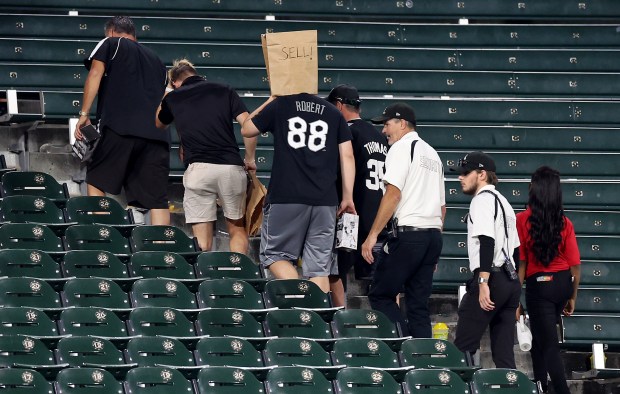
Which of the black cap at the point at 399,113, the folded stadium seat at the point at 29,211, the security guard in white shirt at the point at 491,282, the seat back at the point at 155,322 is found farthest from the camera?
the folded stadium seat at the point at 29,211

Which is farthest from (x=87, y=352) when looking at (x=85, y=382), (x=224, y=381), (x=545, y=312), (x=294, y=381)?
(x=545, y=312)

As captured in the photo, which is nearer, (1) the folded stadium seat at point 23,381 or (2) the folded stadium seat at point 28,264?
(1) the folded stadium seat at point 23,381

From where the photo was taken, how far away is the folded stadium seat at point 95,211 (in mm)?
9289

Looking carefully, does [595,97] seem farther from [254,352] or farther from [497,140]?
[254,352]

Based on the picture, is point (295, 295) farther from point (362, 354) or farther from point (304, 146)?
point (304, 146)

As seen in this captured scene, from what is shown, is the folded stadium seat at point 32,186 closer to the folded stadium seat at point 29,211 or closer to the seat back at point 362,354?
the folded stadium seat at point 29,211

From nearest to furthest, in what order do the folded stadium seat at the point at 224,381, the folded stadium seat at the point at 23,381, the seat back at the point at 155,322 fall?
the folded stadium seat at the point at 23,381, the folded stadium seat at the point at 224,381, the seat back at the point at 155,322

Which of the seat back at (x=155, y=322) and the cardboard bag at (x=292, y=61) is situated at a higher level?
the cardboard bag at (x=292, y=61)

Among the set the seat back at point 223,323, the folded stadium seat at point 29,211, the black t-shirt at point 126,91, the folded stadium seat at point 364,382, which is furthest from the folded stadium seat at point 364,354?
the black t-shirt at point 126,91

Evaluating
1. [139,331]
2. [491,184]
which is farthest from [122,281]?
[491,184]

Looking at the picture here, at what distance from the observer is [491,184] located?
28.8ft

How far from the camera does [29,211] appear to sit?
922 centimetres

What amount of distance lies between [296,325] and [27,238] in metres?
1.71

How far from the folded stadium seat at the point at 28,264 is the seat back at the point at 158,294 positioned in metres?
0.43
